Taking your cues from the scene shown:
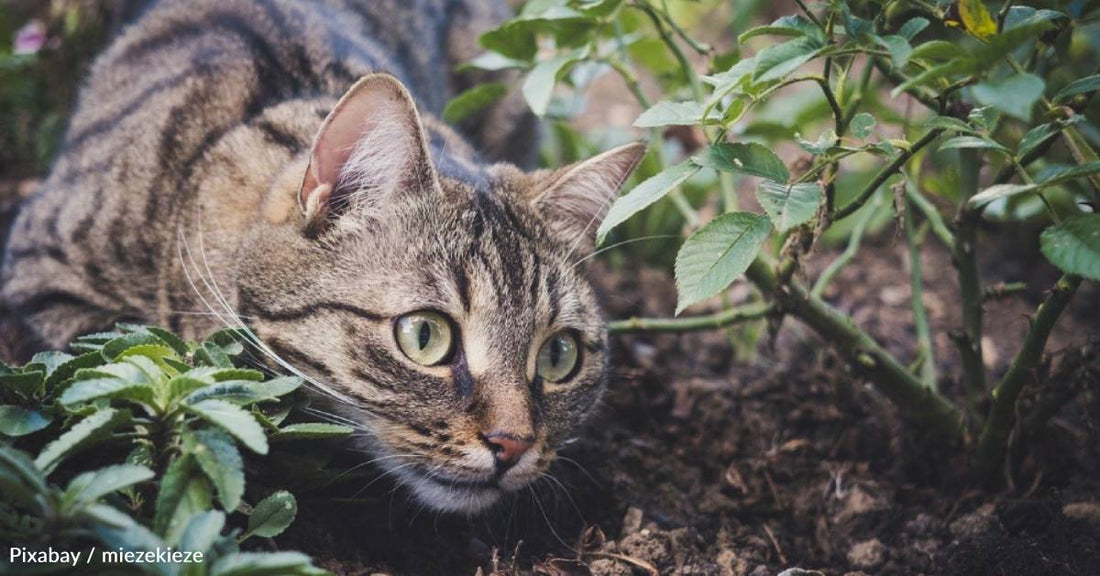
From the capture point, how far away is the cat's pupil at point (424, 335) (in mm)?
2234

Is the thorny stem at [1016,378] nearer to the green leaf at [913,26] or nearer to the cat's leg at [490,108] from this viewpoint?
the green leaf at [913,26]

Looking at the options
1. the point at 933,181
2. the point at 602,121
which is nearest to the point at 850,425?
the point at 933,181

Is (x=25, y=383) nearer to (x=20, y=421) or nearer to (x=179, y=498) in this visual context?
(x=20, y=421)

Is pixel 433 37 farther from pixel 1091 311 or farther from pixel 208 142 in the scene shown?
pixel 1091 311

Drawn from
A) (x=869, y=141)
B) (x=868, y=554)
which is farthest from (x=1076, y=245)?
→ (x=868, y=554)

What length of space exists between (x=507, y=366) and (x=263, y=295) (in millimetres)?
654

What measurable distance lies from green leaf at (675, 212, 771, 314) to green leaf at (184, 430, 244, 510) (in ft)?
2.80

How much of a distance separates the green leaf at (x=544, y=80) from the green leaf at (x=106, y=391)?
46.5 inches

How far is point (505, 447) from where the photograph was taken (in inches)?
83.0

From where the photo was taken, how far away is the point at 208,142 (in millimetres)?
2902

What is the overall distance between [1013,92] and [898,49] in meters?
0.22

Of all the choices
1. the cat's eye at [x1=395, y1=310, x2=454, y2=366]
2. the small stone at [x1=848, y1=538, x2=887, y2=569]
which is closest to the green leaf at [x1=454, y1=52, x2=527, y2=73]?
the cat's eye at [x1=395, y1=310, x2=454, y2=366]

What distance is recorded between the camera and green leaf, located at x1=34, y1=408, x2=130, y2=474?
63.3 inches

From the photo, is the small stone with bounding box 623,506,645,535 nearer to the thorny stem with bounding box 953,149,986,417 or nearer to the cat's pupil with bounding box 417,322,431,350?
the cat's pupil with bounding box 417,322,431,350
